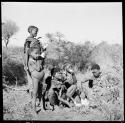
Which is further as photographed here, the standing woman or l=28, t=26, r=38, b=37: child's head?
l=28, t=26, r=38, b=37: child's head

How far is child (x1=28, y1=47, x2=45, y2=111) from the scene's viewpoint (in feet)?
26.5

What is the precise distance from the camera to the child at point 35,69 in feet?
26.5

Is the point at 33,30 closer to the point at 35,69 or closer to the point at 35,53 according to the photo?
the point at 35,53

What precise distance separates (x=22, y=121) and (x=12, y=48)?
6.98 ft

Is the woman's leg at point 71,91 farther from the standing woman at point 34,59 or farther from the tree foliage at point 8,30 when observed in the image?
the tree foliage at point 8,30

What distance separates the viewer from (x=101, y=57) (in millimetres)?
8531

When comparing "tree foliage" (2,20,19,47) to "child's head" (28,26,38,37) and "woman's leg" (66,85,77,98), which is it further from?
"woman's leg" (66,85,77,98)

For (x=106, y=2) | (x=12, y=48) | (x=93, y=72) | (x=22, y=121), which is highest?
(x=106, y=2)

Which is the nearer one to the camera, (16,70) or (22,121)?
(22,121)

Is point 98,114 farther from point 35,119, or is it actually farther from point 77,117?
point 35,119

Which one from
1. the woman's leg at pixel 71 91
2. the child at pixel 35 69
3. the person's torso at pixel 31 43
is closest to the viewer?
the child at pixel 35 69

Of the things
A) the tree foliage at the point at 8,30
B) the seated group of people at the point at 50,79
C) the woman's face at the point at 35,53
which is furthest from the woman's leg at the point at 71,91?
the tree foliage at the point at 8,30

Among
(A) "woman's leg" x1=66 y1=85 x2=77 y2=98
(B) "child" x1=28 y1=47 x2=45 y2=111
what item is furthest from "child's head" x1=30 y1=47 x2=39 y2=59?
(A) "woman's leg" x1=66 y1=85 x2=77 y2=98

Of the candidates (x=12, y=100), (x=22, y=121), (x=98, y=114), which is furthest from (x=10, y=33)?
(x=98, y=114)
